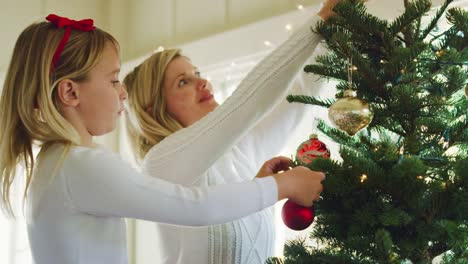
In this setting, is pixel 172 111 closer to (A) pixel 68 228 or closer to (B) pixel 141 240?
(A) pixel 68 228

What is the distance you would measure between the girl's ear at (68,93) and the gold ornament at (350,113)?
523mm

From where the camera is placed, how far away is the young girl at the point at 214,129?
133cm

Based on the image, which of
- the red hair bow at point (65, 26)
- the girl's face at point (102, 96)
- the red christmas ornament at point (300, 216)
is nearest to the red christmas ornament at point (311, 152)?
the red christmas ornament at point (300, 216)

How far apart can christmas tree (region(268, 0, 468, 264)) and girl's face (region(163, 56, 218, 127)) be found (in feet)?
2.22

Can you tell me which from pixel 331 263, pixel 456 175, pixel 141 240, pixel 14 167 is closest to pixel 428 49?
pixel 456 175

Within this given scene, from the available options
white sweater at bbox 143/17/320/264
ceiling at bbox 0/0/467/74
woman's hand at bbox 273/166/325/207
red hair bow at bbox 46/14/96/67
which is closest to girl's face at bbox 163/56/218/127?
white sweater at bbox 143/17/320/264

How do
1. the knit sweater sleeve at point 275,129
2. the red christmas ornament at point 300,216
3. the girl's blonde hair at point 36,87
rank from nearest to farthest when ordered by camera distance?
the red christmas ornament at point 300,216 → the girl's blonde hair at point 36,87 → the knit sweater sleeve at point 275,129

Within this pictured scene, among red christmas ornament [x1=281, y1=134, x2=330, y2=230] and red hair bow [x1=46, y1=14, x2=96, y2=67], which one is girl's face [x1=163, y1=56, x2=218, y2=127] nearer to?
red hair bow [x1=46, y1=14, x2=96, y2=67]

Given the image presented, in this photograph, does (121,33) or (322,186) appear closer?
(322,186)

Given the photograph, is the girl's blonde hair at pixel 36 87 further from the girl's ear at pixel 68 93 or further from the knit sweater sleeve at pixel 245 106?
the knit sweater sleeve at pixel 245 106

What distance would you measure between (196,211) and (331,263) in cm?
25

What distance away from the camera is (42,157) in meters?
1.31

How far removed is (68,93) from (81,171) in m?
0.20

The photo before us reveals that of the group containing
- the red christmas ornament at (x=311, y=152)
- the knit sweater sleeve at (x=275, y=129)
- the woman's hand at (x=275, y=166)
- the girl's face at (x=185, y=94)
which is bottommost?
the woman's hand at (x=275, y=166)
